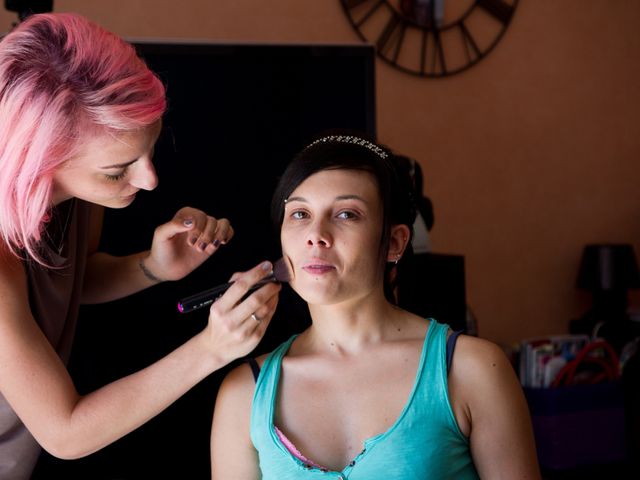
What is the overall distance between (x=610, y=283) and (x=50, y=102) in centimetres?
307

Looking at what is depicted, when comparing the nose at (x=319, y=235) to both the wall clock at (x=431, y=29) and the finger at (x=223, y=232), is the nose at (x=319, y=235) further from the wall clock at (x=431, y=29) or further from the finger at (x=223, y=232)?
the wall clock at (x=431, y=29)

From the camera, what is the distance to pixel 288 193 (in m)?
1.33

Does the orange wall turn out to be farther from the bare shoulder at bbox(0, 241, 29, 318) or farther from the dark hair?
the bare shoulder at bbox(0, 241, 29, 318)

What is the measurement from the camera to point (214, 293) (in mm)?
1200

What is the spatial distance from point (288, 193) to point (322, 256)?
15cm

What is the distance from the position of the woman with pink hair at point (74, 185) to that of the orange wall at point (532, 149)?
2.37 meters

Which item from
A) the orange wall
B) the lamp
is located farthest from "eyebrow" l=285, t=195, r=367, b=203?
the lamp

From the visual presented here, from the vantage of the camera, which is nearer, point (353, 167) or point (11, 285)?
point (11, 285)

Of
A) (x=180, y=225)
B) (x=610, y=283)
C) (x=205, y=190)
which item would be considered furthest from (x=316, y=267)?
(x=610, y=283)

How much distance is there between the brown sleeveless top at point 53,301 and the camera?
50.8 inches

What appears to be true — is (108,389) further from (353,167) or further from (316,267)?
(353,167)

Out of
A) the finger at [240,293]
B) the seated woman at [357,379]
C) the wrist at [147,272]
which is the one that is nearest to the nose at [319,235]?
the seated woman at [357,379]

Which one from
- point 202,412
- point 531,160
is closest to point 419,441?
point 202,412

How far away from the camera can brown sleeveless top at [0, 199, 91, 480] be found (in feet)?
4.24
